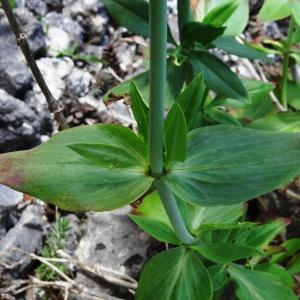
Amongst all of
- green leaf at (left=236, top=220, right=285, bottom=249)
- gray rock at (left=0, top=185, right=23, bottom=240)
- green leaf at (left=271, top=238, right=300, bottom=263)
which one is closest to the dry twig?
gray rock at (left=0, top=185, right=23, bottom=240)

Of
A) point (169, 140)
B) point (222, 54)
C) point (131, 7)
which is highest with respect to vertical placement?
point (131, 7)

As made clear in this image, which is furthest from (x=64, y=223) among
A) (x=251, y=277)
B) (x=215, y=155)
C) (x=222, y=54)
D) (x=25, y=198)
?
(x=222, y=54)

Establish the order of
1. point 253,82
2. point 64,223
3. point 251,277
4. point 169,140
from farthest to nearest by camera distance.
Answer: point 253,82 → point 64,223 → point 251,277 → point 169,140

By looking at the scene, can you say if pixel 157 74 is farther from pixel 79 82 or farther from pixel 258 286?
pixel 79 82

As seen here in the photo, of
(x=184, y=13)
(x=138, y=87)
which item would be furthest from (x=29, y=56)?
(x=184, y=13)

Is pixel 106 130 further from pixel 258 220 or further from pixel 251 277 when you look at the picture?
pixel 258 220

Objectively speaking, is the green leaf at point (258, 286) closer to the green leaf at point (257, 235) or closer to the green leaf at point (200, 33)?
the green leaf at point (257, 235)

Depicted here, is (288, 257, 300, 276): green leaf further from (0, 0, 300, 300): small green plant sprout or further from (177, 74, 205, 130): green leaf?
(177, 74, 205, 130): green leaf
